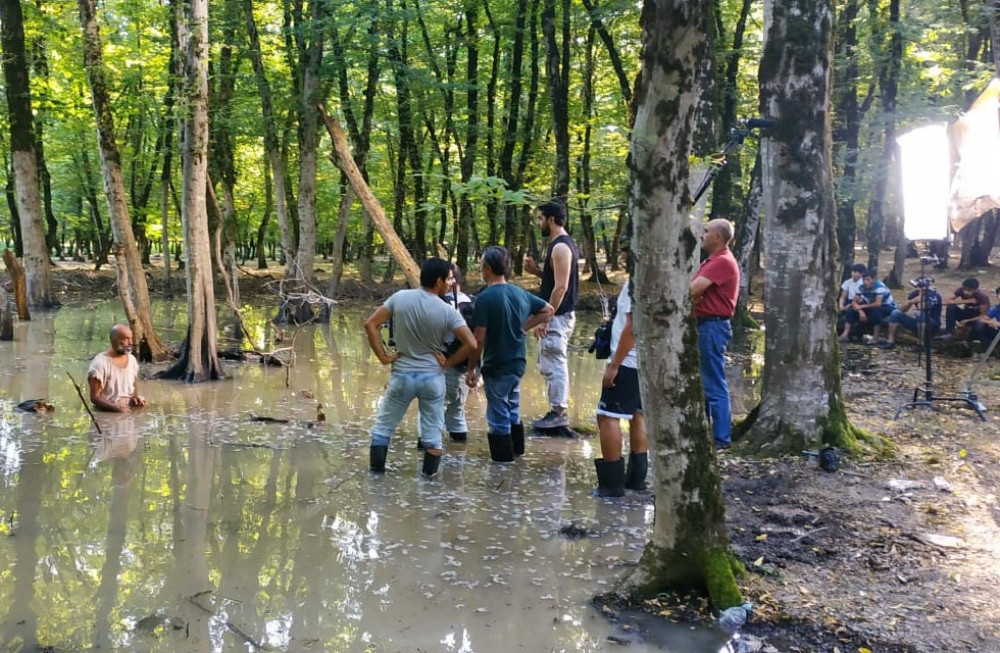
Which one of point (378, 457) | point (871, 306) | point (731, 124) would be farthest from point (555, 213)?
point (731, 124)

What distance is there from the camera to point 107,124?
1181 centimetres

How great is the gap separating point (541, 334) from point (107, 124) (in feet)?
25.4

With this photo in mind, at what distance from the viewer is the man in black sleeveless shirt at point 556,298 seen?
307 inches

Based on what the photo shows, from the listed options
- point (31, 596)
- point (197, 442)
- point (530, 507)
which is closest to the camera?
point (31, 596)

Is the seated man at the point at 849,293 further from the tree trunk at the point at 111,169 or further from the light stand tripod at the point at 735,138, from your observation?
the tree trunk at the point at 111,169

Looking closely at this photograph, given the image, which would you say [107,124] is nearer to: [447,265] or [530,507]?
[447,265]

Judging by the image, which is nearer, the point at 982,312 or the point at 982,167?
the point at 982,167

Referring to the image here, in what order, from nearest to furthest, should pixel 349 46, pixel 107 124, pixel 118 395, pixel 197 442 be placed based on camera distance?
pixel 197 442 < pixel 118 395 < pixel 107 124 < pixel 349 46

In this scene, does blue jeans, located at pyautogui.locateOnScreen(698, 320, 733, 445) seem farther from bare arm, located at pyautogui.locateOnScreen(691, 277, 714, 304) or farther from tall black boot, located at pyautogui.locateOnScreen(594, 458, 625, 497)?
tall black boot, located at pyautogui.locateOnScreen(594, 458, 625, 497)

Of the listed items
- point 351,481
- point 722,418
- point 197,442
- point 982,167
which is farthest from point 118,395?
point 982,167

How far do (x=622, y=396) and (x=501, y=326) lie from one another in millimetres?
1513

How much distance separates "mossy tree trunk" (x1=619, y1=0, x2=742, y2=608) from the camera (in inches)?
159

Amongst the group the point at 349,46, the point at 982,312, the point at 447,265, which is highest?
the point at 349,46

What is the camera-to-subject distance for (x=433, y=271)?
22.0ft
